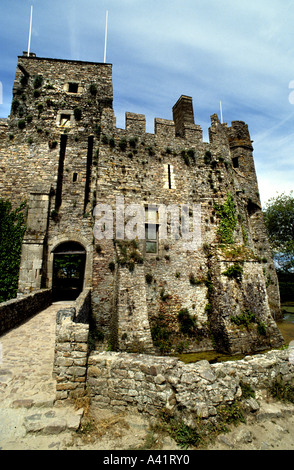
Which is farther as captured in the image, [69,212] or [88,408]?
[69,212]

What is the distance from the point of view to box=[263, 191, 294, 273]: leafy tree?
25812 mm

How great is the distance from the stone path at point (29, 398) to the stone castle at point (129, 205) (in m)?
3.19

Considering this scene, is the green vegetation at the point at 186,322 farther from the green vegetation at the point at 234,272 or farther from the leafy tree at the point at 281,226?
the leafy tree at the point at 281,226

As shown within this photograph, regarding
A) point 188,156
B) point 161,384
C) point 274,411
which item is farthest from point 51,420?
point 188,156

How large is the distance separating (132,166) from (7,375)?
9.40m

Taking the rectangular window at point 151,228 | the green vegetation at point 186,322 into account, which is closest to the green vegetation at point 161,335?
the green vegetation at point 186,322

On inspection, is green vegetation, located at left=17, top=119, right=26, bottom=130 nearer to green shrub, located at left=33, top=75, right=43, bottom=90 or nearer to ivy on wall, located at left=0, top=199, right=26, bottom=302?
green shrub, located at left=33, top=75, right=43, bottom=90

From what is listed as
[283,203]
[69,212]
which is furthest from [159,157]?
[283,203]

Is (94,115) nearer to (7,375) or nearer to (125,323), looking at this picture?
(125,323)

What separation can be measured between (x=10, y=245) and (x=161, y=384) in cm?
958

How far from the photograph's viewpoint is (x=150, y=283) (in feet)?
33.9

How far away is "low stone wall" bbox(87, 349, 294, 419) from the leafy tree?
2475 cm

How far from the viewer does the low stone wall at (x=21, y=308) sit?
682 centimetres

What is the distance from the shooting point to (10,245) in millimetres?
10641
